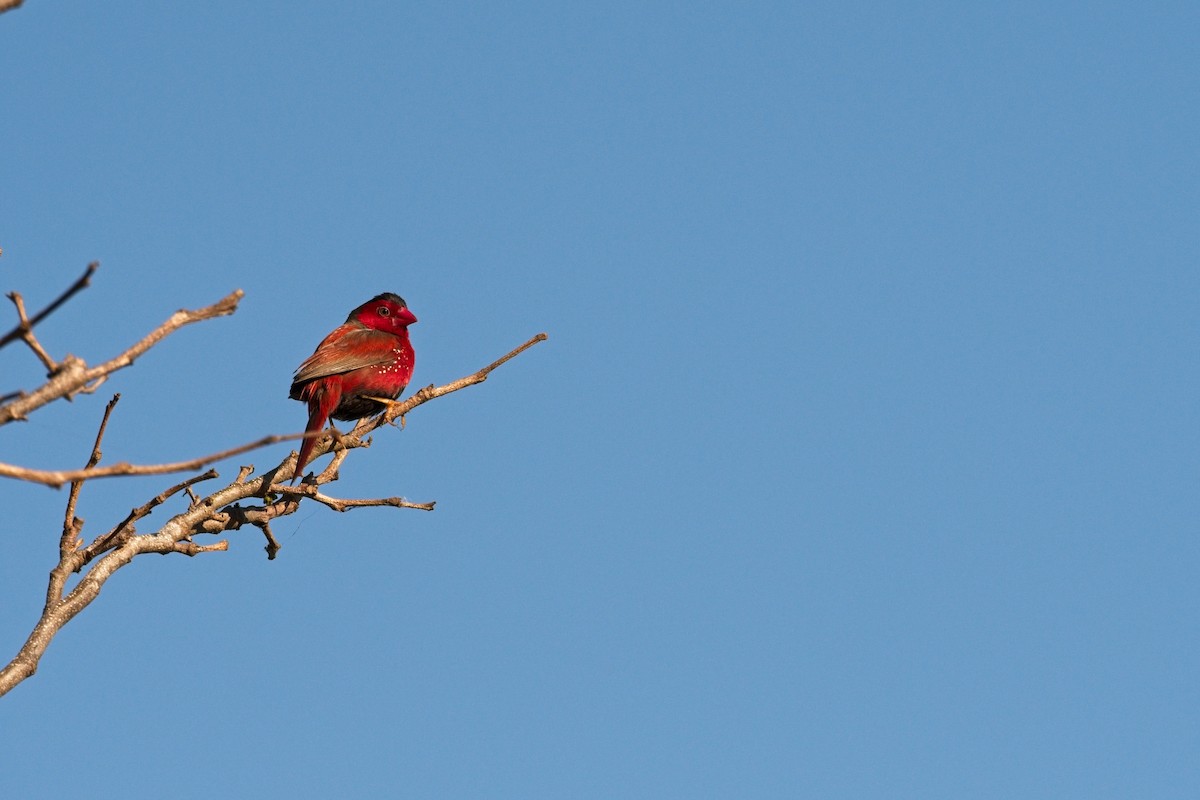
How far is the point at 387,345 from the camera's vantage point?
929cm

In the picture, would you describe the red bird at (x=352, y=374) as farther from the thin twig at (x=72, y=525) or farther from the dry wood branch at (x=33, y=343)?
the dry wood branch at (x=33, y=343)

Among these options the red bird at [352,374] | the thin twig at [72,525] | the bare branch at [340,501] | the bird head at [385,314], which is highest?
the bird head at [385,314]

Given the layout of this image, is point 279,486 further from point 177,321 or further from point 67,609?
point 177,321

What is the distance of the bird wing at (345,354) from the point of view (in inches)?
343

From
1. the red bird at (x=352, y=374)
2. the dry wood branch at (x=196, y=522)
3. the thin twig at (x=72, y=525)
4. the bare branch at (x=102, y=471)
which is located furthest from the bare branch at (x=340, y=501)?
the bare branch at (x=102, y=471)

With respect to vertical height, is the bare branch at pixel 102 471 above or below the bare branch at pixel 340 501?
below

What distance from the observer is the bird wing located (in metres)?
8.72

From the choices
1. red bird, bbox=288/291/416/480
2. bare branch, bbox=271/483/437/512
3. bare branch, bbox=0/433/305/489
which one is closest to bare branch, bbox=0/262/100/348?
bare branch, bbox=0/433/305/489

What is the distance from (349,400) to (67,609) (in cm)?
426

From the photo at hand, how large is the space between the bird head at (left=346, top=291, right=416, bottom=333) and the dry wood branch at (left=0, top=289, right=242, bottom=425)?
20.7 feet

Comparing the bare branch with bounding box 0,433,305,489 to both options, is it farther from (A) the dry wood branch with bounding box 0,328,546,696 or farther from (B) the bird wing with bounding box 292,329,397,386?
(B) the bird wing with bounding box 292,329,397,386

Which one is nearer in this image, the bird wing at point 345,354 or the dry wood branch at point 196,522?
the dry wood branch at point 196,522

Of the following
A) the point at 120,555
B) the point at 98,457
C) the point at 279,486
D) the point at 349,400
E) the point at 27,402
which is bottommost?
the point at 27,402

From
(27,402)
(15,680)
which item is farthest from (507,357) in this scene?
(27,402)
